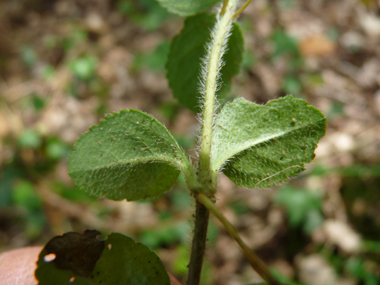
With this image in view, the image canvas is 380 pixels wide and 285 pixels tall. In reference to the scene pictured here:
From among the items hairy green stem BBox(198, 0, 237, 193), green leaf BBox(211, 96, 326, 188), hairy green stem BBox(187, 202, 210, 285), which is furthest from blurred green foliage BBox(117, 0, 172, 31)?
hairy green stem BBox(187, 202, 210, 285)

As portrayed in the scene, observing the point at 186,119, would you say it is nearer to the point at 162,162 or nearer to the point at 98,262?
the point at 162,162

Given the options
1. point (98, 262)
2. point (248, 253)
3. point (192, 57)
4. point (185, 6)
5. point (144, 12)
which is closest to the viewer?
point (248, 253)

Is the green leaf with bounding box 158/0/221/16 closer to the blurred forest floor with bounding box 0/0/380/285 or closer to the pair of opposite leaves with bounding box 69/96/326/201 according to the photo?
the pair of opposite leaves with bounding box 69/96/326/201

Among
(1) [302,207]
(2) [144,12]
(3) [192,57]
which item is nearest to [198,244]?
(3) [192,57]

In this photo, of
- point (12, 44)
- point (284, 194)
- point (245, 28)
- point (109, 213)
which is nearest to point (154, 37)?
point (245, 28)

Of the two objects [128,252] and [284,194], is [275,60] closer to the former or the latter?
[284,194]

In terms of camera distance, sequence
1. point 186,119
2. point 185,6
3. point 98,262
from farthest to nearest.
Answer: point 186,119
point 185,6
point 98,262
